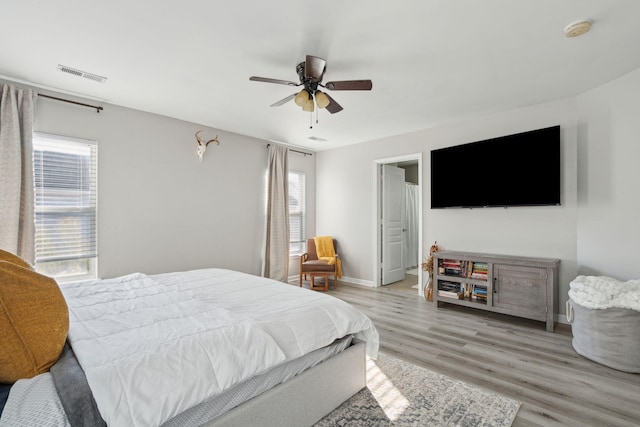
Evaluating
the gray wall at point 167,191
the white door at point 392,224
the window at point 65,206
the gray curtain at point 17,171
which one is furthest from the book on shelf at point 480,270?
the gray curtain at point 17,171

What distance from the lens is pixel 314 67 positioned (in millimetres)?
2424

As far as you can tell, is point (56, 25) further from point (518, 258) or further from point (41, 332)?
point (518, 258)

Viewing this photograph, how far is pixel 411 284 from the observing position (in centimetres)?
560

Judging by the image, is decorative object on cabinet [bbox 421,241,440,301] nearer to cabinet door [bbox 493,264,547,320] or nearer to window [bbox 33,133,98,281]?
cabinet door [bbox 493,264,547,320]

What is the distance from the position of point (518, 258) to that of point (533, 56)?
2199 mm

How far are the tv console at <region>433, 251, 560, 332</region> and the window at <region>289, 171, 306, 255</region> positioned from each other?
2670 millimetres

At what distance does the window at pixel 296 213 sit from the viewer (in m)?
5.86

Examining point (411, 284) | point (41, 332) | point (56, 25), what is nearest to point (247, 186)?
point (56, 25)

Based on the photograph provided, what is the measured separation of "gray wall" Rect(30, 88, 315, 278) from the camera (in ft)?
11.7

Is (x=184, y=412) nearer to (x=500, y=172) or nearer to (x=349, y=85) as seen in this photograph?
(x=349, y=85)

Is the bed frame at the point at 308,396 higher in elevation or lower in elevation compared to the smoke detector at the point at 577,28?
lower

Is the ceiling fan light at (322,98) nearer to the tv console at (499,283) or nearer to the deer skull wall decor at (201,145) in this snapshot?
the deer skull wall decor at (201,145)

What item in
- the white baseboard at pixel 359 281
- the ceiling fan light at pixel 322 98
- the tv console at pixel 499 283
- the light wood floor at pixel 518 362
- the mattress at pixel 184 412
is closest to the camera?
the mattress at pixel 184 412

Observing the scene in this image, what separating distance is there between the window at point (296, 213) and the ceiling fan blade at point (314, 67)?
10.9ft
